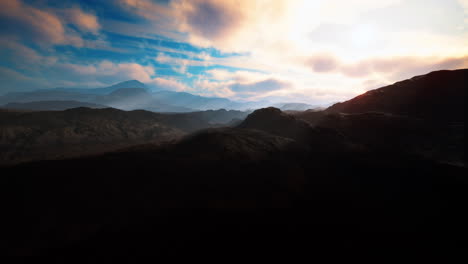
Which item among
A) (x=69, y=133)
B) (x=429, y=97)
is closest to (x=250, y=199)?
(x=429, y=97)

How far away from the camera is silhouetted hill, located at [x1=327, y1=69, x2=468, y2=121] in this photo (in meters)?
51.3

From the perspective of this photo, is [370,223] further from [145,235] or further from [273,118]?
[273,118]

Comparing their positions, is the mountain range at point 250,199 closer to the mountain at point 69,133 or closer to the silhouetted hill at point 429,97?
the silhouetted hill at point 429,97

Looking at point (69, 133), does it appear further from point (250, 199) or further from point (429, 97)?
point (429, 97)

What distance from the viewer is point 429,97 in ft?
187

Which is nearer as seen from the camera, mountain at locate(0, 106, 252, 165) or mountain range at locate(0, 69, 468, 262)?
mountain range at locate(0, 69, 468, 262)

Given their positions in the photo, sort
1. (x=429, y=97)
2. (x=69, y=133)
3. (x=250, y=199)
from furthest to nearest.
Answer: (x=69, y=133)
(x=429, y=97)
(x=250, y=199)

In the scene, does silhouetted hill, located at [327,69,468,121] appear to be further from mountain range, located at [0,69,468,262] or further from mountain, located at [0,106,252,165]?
mountain, located at [0,106,252,165]

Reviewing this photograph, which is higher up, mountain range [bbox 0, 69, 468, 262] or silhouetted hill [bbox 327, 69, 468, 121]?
silhouetted hill [bbox 327, 69, 468, 121]

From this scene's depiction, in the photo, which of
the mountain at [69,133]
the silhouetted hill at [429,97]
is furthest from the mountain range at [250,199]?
the mountain at [69,133]

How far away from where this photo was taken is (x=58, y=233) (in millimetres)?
14773

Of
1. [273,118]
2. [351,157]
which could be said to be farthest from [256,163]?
[273,118]

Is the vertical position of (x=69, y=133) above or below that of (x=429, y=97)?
below

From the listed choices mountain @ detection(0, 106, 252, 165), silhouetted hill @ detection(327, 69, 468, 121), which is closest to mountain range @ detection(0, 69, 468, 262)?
silhouetted hill @ detection(327, 69, 468, 121)
